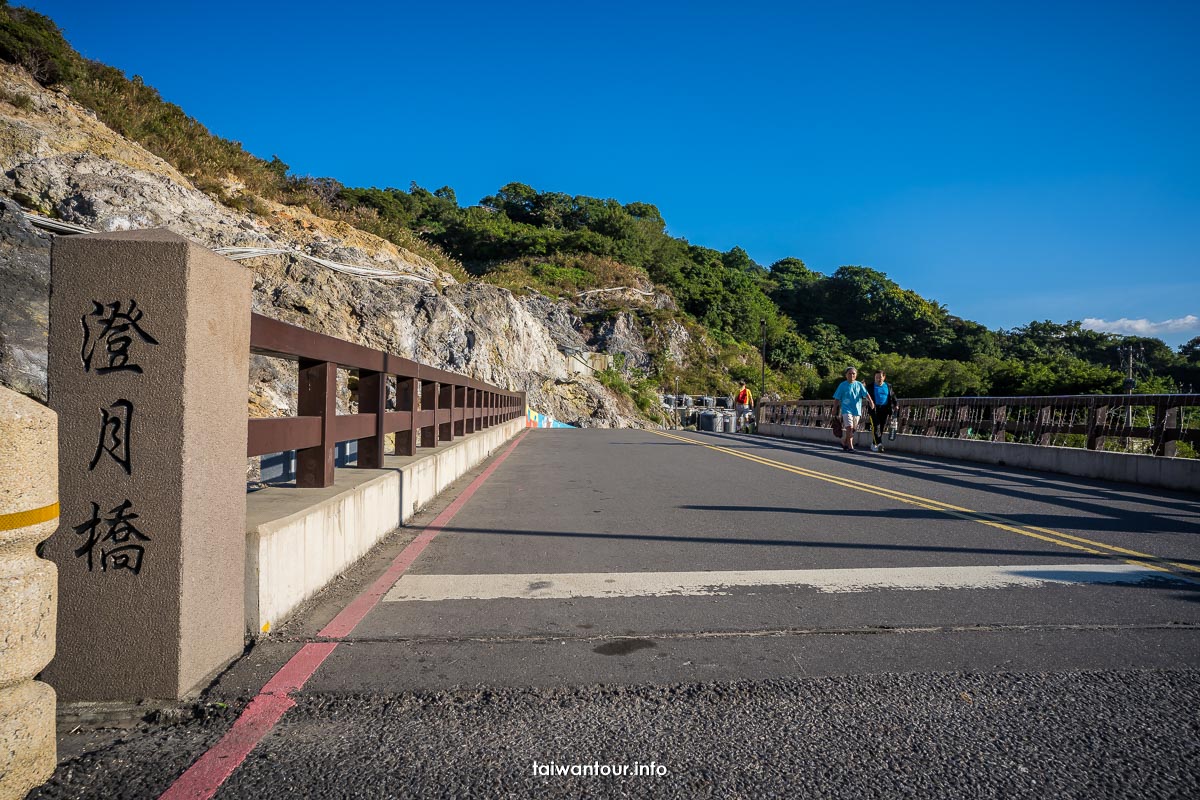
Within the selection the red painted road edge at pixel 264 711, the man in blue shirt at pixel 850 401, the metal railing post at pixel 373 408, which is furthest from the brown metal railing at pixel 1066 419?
the red painted road edge at pixel 264 711

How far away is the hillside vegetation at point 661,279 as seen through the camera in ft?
94.9

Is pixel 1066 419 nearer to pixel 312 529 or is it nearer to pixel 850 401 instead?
pixel 850 401

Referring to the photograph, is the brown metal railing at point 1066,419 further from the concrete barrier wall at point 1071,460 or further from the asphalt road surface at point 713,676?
the asphalt road surface at point 713,676

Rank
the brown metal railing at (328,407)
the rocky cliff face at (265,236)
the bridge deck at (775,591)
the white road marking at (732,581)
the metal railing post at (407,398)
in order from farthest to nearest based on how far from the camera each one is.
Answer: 1. the rocky cliff face at (265,236)
2. the metal railing post at (407,398)
3. the white road marking at (732,581)
4. the brown metal railing at (328,407)
5. the bridge deck at (775,591)

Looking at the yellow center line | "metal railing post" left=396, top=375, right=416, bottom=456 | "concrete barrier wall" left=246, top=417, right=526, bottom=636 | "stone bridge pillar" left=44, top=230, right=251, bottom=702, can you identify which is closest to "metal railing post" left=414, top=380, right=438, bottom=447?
"metal railing post" left=396, top=375, right=416, bottom=456

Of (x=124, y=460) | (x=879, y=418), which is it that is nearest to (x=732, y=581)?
(x=124, y=460)

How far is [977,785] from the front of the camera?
2441 millimetres

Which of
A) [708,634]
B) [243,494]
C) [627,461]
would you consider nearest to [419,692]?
[243,494]

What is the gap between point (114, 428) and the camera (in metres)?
2.95

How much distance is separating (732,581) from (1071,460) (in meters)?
11.7

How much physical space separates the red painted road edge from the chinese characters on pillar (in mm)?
751

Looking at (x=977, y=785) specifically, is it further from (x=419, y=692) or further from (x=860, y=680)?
(x=419, y=692)

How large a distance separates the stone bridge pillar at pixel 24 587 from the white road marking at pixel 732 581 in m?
2.43

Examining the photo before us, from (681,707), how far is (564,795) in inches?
31.6
